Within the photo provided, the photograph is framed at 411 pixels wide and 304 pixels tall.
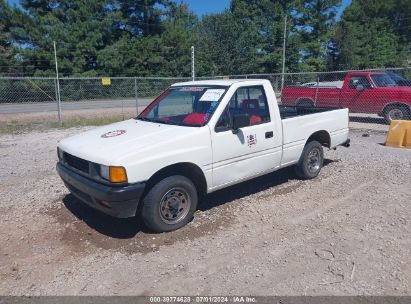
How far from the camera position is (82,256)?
11.8 ft

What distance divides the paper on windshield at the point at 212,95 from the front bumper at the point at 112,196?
1556mm

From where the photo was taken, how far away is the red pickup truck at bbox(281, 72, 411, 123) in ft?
37.3

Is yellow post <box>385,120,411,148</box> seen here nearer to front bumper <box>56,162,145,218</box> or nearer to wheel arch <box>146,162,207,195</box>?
wheel arch <box>146,162,207,195</box>

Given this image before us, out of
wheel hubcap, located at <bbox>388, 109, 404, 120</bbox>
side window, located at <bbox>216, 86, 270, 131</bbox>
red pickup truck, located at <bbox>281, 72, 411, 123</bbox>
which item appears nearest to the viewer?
side window, located at <bbox>216, 86, 270, 131</bbox>

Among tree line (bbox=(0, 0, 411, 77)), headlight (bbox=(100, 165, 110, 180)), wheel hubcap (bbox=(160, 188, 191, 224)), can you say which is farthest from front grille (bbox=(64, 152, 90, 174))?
tree line (bbox=(0, 0, 411, 77))

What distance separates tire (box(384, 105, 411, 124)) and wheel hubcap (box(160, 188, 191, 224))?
10109mm

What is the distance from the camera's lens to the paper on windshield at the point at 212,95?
4.48m

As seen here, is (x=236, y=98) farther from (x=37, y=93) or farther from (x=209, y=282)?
(x=37, y=93)

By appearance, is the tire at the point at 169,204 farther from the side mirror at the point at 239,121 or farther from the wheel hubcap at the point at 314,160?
the wheel hubcap at the point at 314,160

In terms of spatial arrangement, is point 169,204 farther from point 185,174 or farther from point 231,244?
point 231,244

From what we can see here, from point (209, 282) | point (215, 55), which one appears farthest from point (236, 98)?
point (215, 55)

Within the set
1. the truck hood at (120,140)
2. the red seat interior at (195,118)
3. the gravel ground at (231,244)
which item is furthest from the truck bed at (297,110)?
the truck hood at (120,140)

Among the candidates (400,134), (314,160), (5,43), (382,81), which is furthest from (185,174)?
(5,43)

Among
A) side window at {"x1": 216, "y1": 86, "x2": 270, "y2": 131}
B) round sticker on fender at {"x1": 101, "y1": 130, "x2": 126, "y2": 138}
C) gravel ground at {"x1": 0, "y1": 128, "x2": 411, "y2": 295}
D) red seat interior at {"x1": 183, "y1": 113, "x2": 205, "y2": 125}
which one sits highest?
side window at {"x1": 216, "y1": 86, "x2": 270, "y2": 131}
